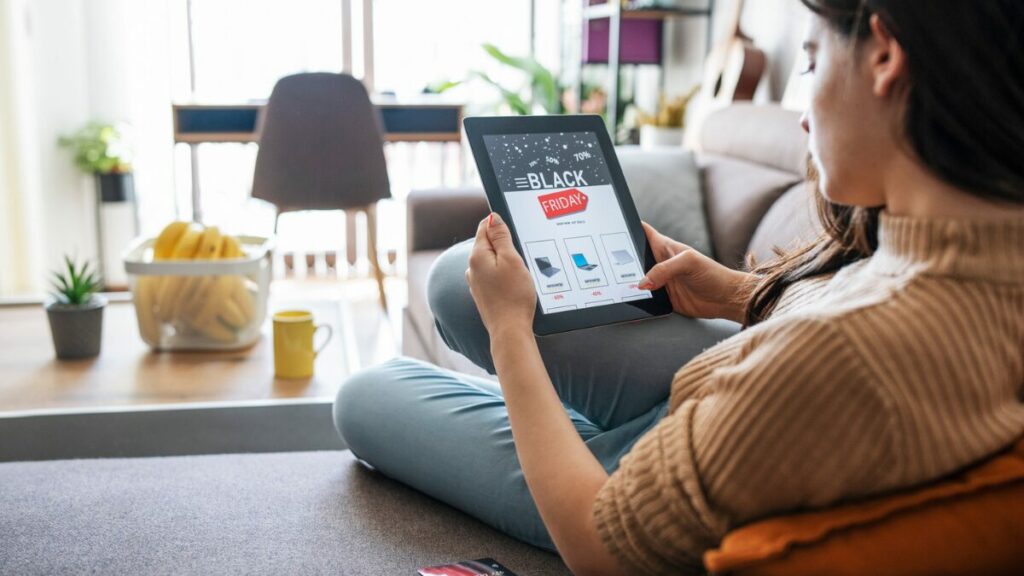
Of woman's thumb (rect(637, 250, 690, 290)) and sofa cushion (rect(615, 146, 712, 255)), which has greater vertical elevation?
woman's thumb (rect(637, 250, 690, 290))

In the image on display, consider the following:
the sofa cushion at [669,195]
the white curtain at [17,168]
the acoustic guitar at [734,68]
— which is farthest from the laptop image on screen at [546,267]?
the white curtain at [17,168]

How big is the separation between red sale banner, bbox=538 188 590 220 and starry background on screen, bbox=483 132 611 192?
0.02 meters

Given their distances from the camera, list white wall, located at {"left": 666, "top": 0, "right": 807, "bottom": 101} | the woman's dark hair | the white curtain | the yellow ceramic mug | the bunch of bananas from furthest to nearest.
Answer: the white curtain, white wall, located at {"left": 666, "top": 0, "right": 807, "bottom": 101}, the bunch of bananas, the yellow ceramic mug, the woman's dark hair

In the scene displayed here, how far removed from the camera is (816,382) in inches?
22.0

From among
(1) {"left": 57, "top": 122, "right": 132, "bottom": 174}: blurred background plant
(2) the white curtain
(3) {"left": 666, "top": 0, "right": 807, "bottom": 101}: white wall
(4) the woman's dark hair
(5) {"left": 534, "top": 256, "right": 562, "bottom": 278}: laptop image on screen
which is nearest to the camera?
(4) the woman's dark hair

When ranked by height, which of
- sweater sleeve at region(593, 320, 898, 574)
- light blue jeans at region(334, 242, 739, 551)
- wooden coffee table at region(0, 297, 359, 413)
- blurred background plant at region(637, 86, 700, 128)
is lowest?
wooden coffee table at region(0, 297, 359, 413)

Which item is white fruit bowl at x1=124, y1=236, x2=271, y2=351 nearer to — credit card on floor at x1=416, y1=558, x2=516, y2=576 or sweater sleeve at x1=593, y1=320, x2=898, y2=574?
credit card on floor at x1=416, y1=558, x2=516, y2=576

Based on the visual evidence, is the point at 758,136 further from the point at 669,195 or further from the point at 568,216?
the point at 568,216

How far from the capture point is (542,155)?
969mm

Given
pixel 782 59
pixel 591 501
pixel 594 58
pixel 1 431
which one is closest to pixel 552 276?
pixel 591 501

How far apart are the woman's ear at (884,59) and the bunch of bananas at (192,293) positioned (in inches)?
70.4

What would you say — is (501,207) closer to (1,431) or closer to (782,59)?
(1,431)

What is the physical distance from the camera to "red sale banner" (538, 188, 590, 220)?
930mm

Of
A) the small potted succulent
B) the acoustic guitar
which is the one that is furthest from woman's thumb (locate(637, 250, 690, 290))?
the acoustic guitar
